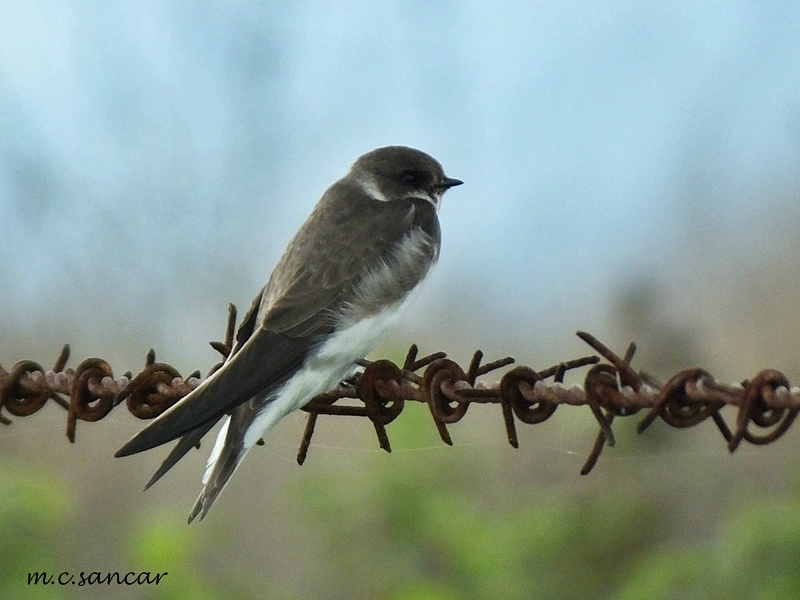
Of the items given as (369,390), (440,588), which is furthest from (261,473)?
(369,390)

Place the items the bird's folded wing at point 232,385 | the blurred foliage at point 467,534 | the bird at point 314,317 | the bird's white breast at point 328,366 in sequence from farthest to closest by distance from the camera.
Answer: the blurred foliage at point 467,534
the bird's white breast at point 328,366
the bird at point 314,317
the bird's folded wing at point 232,385

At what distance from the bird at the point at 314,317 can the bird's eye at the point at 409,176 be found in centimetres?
16

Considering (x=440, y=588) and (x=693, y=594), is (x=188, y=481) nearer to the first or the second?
(x=440, y=588)

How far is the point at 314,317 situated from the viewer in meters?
2.11

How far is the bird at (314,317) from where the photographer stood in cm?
180

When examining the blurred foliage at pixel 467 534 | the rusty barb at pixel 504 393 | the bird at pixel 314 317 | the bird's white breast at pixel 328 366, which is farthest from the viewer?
the blurred foliage at pixel 467 534

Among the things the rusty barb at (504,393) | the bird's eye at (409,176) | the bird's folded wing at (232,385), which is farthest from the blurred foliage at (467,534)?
the bird's folded wing at (232,385)

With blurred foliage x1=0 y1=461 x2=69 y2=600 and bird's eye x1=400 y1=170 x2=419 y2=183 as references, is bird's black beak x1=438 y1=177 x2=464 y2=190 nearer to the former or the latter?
bird's eye x1=400 y1=170 x2=419 y2=183

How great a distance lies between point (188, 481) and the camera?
3674 millimetres

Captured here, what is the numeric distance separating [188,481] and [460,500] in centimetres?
118

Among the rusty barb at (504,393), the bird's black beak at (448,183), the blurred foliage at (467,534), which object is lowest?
the blurred foliage at (467,534)

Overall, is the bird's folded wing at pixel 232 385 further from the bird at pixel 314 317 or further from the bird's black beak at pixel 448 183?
the bird's black beak at pixel 448 183

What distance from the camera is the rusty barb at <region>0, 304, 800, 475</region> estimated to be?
1146 millimetres

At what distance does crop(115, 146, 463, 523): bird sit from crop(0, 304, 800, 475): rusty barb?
7 centimetres
